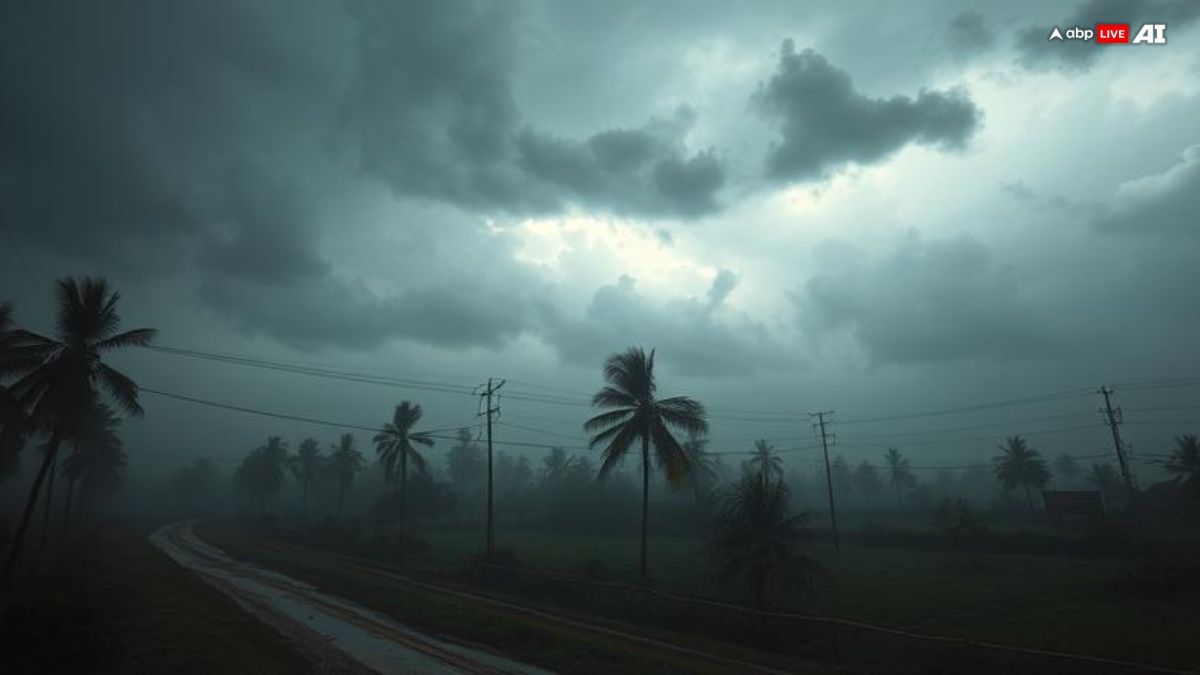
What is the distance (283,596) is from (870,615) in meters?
27.5

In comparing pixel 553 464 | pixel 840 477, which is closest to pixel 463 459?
pixel 553 464

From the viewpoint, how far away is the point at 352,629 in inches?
850

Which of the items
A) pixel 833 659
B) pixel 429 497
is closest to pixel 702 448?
pixel 429 497

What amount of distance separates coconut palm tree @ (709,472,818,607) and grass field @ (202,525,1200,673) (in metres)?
1.59

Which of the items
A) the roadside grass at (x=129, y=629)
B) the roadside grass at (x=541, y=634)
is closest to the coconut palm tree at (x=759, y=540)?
the roadside grass at (x=541, y=634)

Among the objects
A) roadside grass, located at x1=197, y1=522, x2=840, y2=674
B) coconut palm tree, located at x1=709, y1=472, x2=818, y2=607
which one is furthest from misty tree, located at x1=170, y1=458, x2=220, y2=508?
coconut palm tree, located at x1=709, y1=472, x2=818, y2=607

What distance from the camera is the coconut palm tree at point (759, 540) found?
23547 millimetres

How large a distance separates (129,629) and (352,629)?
667 cm

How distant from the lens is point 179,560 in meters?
44.4

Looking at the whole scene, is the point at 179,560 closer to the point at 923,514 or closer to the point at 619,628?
the point at 619,628

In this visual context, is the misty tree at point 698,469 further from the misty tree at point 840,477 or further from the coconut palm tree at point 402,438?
the misty tree at point 840,477

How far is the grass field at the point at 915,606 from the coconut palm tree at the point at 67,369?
14713 mm

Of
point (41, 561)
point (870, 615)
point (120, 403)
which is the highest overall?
point (120, 403)

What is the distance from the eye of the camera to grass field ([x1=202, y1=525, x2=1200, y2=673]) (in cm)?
1992
